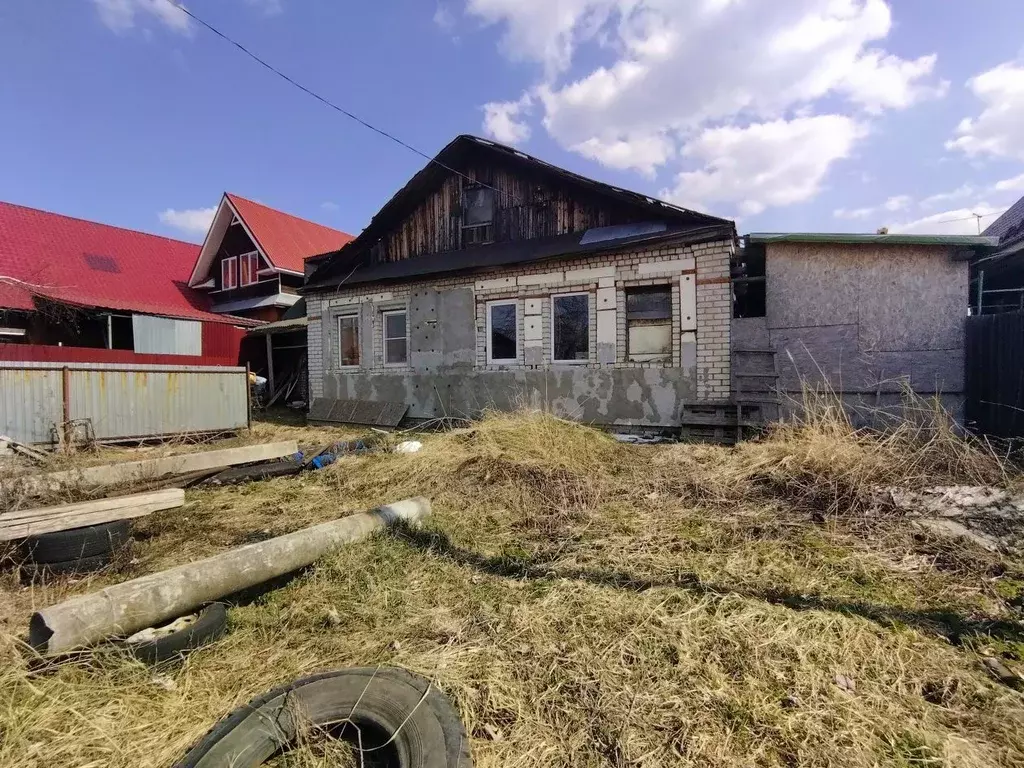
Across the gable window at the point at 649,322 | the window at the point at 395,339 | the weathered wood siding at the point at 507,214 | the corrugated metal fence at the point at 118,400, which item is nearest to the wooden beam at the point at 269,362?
the weathered wood siding at the point at 507,214

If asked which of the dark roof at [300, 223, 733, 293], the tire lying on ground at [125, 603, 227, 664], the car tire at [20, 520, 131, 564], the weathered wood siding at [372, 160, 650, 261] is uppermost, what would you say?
the weathered wood siding at [372, 160, 650, 261]

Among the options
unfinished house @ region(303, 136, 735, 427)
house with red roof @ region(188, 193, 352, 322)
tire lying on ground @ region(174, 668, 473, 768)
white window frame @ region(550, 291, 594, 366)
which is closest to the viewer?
tire lying on ground @ region(174, 668, 473, 768)

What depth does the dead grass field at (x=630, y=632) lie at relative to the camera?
6.25ft

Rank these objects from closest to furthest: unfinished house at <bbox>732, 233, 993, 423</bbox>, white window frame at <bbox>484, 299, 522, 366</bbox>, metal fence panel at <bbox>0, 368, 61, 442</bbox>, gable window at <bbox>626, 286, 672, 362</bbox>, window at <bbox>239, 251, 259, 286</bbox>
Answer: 1. metal fence panel at <bbox>0, 368, 61, 442</bbox>
2. unfinished house at <bbox>732, 233, 993, 423</bbox>
3. gable window at <bbox>626, 286, 672, 362</bbox>
4. white window frame at <bbox>484, 299, 522, 366</bbox>
5. window at <bbox>239, 251, 259, 286</bbox>

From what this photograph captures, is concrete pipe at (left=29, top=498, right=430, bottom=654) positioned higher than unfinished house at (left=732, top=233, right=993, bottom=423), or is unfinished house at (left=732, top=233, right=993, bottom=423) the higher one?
unfinished house at (left=732, top=233, right=993, bottom=423)

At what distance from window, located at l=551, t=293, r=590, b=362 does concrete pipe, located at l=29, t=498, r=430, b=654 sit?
651cm

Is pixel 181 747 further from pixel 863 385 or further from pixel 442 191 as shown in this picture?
pixel 442 191

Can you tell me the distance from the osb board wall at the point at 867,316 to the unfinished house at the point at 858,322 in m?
0.01

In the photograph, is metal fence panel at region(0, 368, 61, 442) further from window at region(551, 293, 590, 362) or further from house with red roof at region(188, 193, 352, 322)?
house with red roof at region(188, 193, 352, 322)

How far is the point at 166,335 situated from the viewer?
1259 cm

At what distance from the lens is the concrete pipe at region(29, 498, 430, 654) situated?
229 centimetres

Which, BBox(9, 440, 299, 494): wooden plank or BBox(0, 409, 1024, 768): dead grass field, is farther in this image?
BBox(9, 440, 299, 494): wooden plank

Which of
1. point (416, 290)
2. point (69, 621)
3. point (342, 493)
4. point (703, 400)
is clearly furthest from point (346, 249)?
point (69, 621)

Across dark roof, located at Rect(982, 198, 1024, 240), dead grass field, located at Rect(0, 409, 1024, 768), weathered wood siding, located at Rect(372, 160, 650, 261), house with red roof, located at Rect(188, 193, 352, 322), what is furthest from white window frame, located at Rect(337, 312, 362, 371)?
dark roof, located at Rect(982, 198, 1024, 240)
